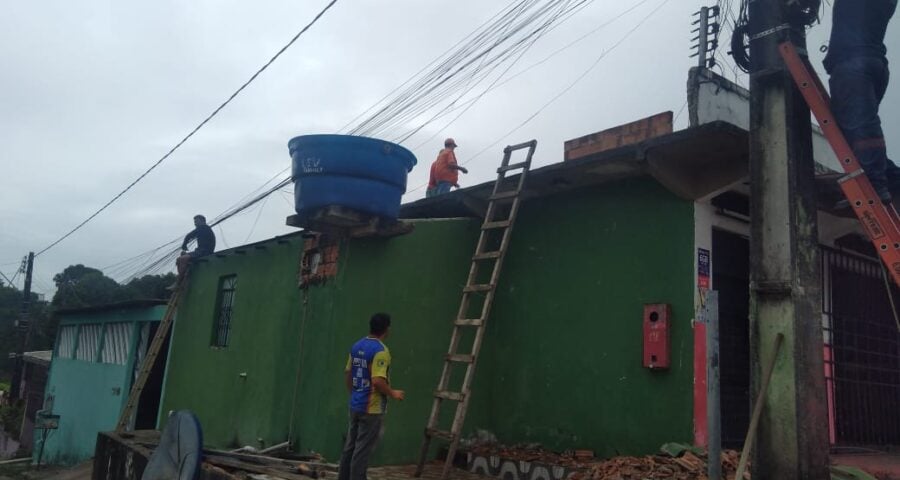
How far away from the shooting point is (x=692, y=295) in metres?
6.19

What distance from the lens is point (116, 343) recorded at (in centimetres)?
1402

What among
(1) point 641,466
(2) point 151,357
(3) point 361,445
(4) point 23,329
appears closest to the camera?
(3) point 361,445

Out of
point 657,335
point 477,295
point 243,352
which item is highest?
point 477,295

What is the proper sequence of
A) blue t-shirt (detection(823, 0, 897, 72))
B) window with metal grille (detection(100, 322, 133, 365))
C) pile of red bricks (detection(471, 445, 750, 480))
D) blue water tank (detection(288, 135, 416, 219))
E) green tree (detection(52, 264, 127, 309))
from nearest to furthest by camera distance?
1. blue t-shirt (detection(823, 0, 897, 72))
2. pile of red bricks (detection(471, 445, 750, 480))
3. blue water tank (detection(288, 135, 416, 219))
4. window with metal grille (detection(100, 322, 133, 365))
5. green tree (detection(52, 264, 127, 309))

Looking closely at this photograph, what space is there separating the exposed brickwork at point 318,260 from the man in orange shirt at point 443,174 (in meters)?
2.93

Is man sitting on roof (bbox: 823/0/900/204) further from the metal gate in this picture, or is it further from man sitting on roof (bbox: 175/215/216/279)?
man sitting on roof (bbox: 175/215/216/279)

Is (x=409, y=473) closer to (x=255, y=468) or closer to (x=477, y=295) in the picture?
(x=255, y=468)

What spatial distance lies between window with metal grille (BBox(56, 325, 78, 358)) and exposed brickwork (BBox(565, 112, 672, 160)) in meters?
12.9

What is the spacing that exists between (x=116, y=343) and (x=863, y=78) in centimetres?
1388

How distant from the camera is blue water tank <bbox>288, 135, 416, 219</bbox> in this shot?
6828 mm

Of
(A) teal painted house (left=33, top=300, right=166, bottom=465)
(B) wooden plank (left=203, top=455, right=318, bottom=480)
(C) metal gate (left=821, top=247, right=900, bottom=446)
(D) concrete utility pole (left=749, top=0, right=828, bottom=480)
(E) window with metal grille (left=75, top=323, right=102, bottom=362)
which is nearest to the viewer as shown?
(D) concrete utility pole (left=749, top=0, right=828, bottom=480)

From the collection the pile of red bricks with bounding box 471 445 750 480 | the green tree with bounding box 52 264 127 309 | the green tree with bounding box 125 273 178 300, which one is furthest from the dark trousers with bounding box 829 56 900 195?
the green tree with bounding box 52 264 127 309

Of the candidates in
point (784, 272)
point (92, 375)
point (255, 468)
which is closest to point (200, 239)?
point (92, 375)

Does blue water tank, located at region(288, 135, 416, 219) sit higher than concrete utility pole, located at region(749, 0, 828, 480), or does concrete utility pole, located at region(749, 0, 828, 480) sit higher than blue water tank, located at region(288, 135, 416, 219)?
blue water tank, located at region(288, 135, 416, 219)
